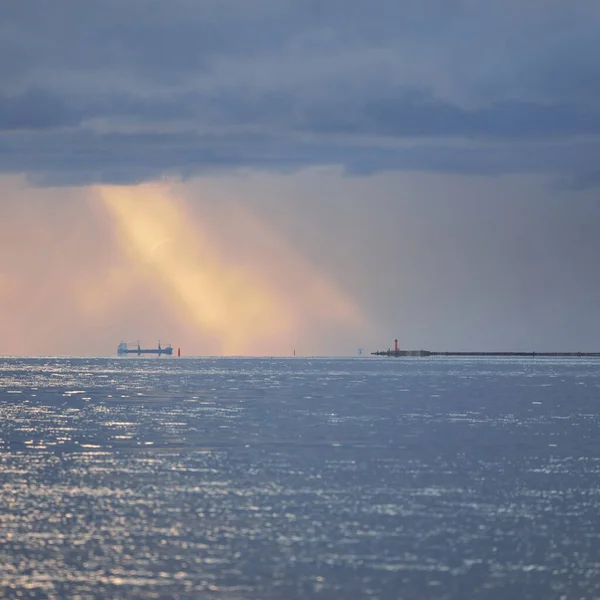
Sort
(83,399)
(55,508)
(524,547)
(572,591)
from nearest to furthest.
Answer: (572,591)
(524,547)
(55,508)
(83,399)

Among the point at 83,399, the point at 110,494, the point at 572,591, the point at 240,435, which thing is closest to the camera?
the point at 572,591

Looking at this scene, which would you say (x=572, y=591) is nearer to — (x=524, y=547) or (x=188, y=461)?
(x=524, y=547)

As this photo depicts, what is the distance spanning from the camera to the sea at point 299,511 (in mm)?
27281

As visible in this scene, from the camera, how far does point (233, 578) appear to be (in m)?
27.4

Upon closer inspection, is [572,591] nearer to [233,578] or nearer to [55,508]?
[233,578]

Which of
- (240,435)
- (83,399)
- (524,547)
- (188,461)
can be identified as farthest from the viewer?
(83,399)

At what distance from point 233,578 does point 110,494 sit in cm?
1453

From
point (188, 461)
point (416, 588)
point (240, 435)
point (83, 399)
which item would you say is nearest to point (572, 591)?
point (416, 588)

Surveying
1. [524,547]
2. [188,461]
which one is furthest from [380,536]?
[188,461]

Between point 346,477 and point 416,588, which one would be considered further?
point 346,477

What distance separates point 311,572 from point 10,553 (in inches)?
319

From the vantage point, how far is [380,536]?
3278 cm

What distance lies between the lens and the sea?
89.5 ft

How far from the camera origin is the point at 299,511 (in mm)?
37188
